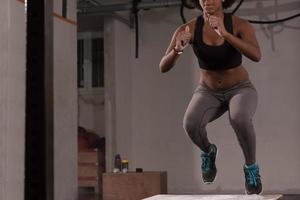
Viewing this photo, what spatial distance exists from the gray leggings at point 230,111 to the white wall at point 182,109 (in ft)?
9.67

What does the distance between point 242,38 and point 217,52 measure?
0.10m

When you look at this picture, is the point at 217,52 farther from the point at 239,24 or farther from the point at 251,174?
the point at 251,174

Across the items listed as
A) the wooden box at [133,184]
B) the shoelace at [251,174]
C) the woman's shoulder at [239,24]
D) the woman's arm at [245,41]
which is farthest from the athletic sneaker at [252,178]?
the wooden box at [133,184]

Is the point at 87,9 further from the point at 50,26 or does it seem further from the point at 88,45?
the point at 50,26

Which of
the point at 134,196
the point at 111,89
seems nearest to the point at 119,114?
the point at 111,89

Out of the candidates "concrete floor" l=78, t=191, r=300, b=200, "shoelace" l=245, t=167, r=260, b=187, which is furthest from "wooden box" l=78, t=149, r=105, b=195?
"shoelace" l=245, t=167, r=260, b=187

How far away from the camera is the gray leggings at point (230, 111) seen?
2.04 meters

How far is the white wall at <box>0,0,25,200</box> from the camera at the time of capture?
4.09m

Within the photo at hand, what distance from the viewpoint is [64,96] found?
525 cm

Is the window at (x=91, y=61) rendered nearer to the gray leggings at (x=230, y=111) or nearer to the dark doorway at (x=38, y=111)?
the gray leggings at (x=230, y=111)

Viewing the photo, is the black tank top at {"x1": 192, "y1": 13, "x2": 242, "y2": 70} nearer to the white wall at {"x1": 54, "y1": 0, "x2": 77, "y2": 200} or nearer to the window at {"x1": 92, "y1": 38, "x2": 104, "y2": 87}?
the white wall at {"x1": 54, "y1": 0, "x2": 77, "y2": 200}

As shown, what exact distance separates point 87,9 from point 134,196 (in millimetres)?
2232

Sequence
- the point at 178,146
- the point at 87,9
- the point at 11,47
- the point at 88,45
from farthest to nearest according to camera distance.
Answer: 1. the point at 88,45
2. the point at 178,146
3. the point at 87,9
4. the point at 11,47

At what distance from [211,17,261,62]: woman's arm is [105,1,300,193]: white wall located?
3.08 metres
